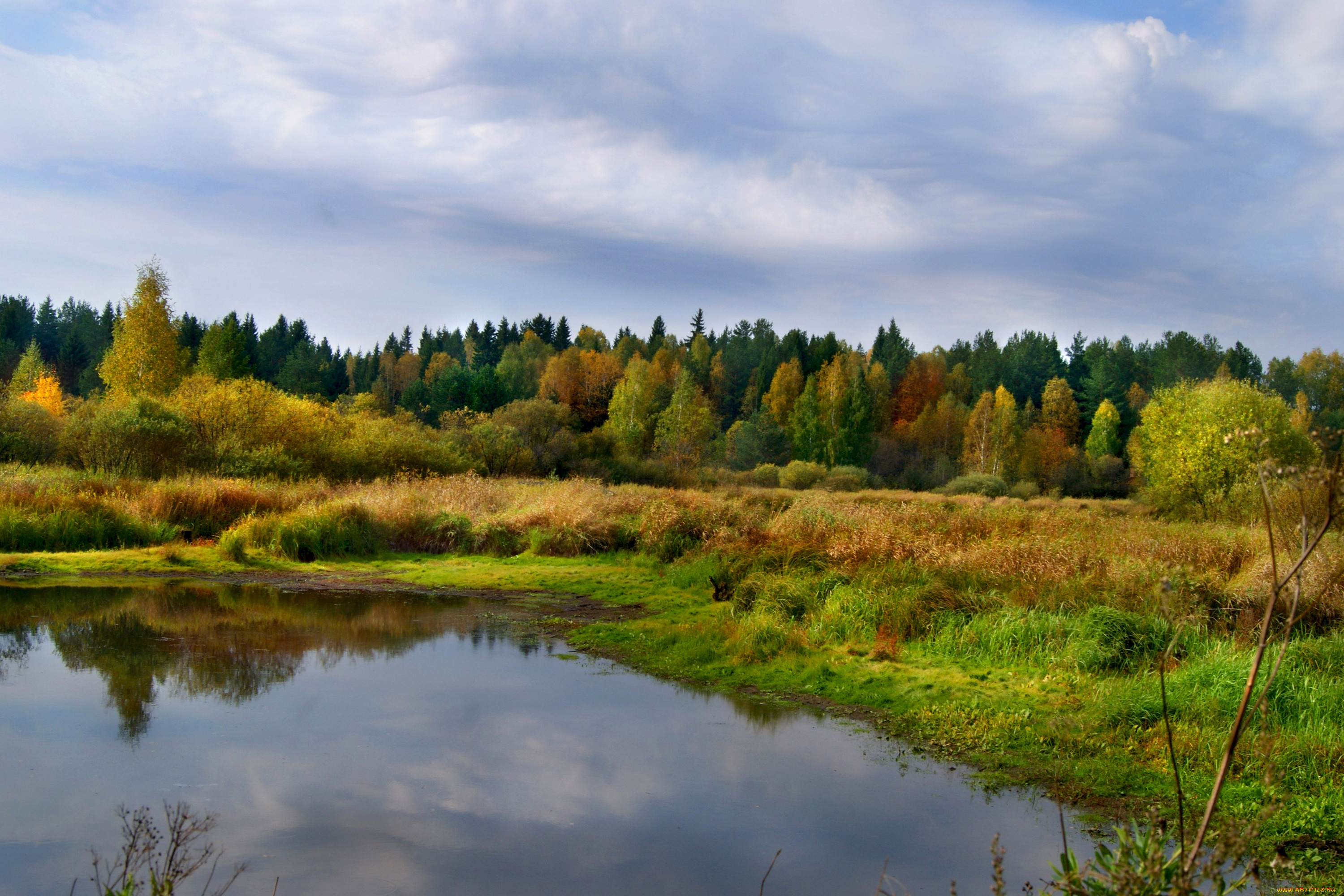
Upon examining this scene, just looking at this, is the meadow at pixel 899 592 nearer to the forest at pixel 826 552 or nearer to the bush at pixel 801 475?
the forest at pixel 826 552

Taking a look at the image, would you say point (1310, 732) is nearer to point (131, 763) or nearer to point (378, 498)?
point (131, 763)

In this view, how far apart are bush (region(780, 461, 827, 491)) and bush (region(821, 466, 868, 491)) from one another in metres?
0.50

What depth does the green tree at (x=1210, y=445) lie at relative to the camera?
111 ft

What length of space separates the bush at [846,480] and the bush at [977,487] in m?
4.32

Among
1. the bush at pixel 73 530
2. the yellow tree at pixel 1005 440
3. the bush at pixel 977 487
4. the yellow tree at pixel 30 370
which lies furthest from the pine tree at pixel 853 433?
the yellow tree at pixel 30 370

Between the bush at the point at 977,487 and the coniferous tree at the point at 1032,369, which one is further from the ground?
the coniferous tree at the point at 1032,369

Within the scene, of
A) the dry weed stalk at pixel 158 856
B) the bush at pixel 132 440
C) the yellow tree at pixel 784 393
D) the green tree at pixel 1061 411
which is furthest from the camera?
the green tree at pixel 1061 411

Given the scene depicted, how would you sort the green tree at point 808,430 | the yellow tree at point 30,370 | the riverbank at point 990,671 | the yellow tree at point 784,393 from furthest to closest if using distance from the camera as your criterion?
the yellow tree at point 784,393 → the green tree at point 808,430 → the yellow tree at point 30,370 → the riverbank at point 990,671

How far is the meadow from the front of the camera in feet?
23.7

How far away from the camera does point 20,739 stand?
23.1 feet

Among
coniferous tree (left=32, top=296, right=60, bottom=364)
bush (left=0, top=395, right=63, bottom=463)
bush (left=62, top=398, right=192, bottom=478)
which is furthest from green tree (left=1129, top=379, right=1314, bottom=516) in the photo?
coniferous tree (left=32, top=296, right=60, bottom=364)

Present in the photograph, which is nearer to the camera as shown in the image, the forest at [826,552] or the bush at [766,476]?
the forest at [826,552]

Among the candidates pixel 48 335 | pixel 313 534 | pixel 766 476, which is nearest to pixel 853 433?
pixel 766 476

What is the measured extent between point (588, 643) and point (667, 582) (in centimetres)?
435
